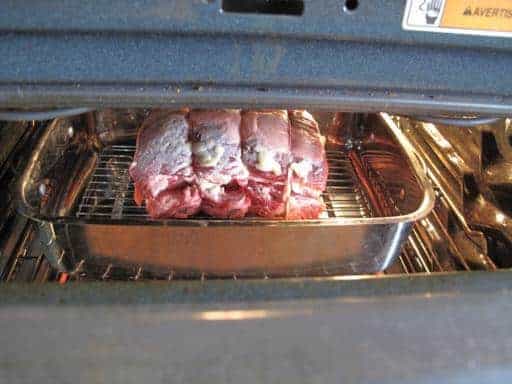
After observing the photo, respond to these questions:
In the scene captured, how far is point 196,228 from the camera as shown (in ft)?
2.70

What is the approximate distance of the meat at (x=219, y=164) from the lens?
3.06 ft

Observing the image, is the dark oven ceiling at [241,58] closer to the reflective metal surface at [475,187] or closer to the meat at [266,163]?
the reflective metal surface at [475,187]

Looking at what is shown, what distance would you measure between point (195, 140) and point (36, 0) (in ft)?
1.65

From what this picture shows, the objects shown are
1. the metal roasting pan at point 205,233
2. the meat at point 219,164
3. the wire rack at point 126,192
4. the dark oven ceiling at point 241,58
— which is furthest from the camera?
the wire rack at point 126,192

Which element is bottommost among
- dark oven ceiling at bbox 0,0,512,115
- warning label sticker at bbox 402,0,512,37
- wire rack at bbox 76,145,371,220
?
wire rack at bbox 76,145,371,220

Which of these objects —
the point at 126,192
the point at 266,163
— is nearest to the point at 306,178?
Answer: the point at 266,163

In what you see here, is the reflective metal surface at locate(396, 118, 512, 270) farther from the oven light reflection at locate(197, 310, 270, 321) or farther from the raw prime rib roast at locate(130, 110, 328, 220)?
the oven light reflection at locate(197, 310, 270, 321)

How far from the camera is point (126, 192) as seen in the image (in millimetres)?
1094

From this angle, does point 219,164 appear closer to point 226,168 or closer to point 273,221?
point 226,168

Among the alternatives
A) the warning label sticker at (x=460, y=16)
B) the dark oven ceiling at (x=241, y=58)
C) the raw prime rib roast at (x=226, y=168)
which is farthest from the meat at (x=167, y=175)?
the warning label sticker at (x=460, y=16)

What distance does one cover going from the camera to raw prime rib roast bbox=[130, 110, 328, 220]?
94cm

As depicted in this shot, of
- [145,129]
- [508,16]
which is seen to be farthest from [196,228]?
[508,16]

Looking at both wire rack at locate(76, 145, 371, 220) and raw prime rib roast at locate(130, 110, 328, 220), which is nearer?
raw prime rib roast at locate(130, 110, 328, 220)

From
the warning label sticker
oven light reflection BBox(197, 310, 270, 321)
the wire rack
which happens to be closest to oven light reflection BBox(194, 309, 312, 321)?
oven light reflection BBox(197, 310, 270, 321)
